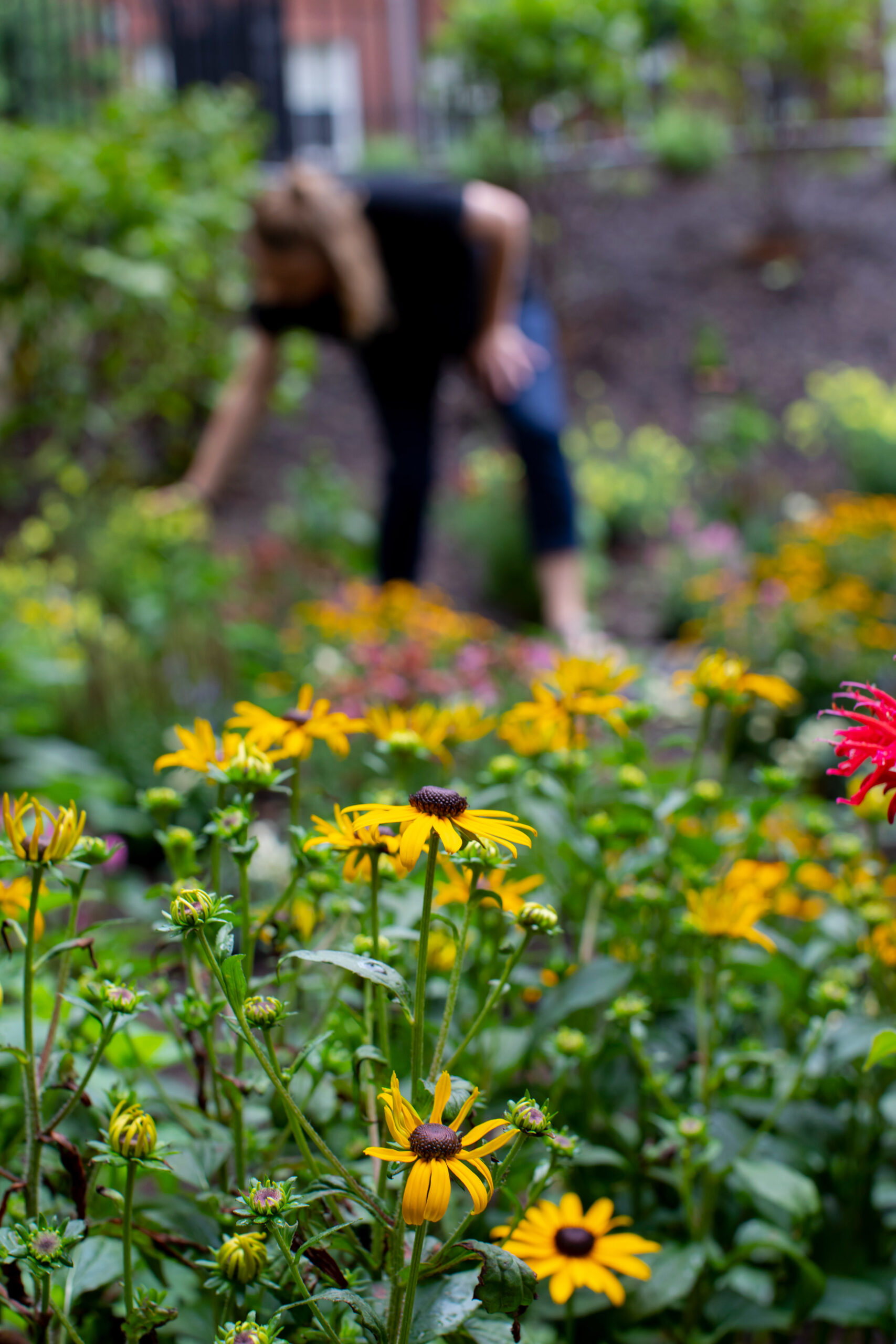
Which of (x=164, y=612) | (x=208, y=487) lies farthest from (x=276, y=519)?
(x=164, y=612)

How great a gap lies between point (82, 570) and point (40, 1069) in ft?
11.6

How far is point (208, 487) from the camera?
405 centimetres

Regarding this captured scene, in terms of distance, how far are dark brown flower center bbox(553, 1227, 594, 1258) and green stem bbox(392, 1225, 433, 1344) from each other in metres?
0.22

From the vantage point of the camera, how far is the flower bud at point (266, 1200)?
2.21ft

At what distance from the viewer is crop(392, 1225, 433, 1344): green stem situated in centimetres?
67

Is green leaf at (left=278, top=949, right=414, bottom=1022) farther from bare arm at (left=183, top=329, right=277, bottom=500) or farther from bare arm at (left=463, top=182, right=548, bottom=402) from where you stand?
bare arm at (left=183, top=329, right=277, bottom=500)

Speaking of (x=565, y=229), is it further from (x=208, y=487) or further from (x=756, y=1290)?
(x=756, y=1290)

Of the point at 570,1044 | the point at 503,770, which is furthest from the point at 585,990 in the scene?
the point at 503,770

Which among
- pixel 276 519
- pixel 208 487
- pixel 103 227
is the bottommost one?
pixel 276 519

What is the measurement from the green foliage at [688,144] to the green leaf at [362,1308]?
9.63 metres

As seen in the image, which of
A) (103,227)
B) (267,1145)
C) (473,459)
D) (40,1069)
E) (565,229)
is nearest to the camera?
(40,1069)

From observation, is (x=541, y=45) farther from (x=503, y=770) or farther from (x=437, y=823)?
(x=437, y=823)

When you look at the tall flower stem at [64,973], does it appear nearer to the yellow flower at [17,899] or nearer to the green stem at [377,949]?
the yellow flower at [17,899]

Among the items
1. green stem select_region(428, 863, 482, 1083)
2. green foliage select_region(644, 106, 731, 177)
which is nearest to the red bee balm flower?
green stem select_region(428, 863, 482, 1083)
